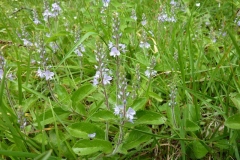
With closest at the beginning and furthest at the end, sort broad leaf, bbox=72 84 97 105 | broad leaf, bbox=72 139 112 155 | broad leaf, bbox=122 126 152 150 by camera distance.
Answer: broad leaf, bbox=72 139 112 155 < broad leaf, bbox=122 126 152 150 < broad leaf, bbox=72 84 97 105

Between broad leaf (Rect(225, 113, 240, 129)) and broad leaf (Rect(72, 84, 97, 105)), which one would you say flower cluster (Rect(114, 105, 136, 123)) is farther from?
broad leaf (Rect(225, 113, 240, 129))

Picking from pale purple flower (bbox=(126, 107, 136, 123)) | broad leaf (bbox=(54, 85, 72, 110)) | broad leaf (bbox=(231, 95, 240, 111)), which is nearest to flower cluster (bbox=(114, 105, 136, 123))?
pale purple flower (bbox=(126, 107, 136, 123))

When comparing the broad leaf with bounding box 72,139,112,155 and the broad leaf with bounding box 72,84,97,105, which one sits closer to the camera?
the broad leaf with bounding box 72,139,112,155

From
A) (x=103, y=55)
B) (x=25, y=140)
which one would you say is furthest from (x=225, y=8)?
(x=25, y=140)

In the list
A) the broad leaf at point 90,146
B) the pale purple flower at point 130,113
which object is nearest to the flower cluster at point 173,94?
the pale purple flower at point 130,113

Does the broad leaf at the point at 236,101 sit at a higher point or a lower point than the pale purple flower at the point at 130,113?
higher

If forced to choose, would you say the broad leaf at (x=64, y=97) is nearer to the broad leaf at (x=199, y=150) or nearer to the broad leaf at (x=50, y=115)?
the broad leaf at (x=50, y=115)

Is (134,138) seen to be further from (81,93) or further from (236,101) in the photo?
(236,101)

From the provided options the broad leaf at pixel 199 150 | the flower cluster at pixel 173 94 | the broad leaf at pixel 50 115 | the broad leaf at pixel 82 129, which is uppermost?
the flower cluster at pixel 173 94

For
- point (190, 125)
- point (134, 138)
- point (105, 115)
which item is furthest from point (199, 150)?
point (105, 115)
